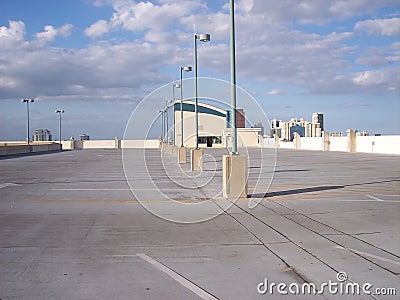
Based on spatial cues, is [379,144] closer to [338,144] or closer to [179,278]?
[338,144]

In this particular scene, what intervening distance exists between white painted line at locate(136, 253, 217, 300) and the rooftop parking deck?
1cm

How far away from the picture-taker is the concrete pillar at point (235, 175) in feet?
47.9

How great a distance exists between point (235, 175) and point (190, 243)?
19.4 feet

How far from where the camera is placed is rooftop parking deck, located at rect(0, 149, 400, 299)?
646cm

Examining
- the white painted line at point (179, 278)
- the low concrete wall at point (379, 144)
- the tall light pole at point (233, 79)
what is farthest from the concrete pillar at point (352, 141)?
the white painted line at point (179, 278)

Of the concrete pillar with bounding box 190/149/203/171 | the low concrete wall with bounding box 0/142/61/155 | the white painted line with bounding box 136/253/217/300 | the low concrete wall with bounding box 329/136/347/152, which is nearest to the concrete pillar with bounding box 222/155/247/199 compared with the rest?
the white painted line with bounding box 136/253/217/300

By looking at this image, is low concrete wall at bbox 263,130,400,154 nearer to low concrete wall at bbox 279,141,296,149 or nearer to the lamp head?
low concrete wall at bbox 279,141,296,149

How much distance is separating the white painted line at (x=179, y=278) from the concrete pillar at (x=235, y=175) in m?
6.93

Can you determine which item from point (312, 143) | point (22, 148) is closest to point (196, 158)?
point (22, 148)

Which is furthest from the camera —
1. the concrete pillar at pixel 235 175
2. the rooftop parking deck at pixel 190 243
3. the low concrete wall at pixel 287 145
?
the low concrete wall at pixel 287 145

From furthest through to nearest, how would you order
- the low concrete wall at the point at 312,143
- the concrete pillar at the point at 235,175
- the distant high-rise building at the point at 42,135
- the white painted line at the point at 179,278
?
the distant high-rise building at the point at 42,135
the low concrete wall at the point at 312,143
the concrete pillar at the point at 235,175
the white painted line at the point at 179,278

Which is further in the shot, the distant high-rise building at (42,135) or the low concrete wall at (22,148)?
the distant high-rise building at (42,135)

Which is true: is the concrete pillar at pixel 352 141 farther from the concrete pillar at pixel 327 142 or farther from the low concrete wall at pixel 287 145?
the low concrete wall at pixel 287 145

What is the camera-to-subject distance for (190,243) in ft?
29.3
